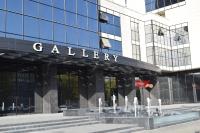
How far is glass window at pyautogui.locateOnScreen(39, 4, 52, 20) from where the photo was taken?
115 ft

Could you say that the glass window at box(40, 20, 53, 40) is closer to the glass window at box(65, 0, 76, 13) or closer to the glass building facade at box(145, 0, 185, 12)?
the glass window at box(65, 0, 76, 13)

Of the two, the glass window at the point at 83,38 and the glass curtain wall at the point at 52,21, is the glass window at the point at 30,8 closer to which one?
the glass curtain wall at the point at 52,21

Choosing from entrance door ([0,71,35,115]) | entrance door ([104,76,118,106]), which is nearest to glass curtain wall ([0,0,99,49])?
entrance door ([0,71,35,115])

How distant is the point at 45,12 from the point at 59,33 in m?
2.77

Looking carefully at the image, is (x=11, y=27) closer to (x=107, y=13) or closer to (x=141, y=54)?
(x=107, y=13)

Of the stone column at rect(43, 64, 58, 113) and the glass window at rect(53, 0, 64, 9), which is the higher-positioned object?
the glass window at rect(53, 0, 64, 9)

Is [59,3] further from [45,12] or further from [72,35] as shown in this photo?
[72,35]

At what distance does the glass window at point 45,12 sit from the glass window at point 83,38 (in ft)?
16.1

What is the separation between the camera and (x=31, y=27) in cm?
3338

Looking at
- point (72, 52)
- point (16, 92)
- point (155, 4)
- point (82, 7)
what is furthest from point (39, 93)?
point (155, 4)

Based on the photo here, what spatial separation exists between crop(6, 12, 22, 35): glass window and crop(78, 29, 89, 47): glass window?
8.74 metres

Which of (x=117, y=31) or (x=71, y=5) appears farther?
(x=117, y=31)

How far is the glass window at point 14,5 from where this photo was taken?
31823 millimetres

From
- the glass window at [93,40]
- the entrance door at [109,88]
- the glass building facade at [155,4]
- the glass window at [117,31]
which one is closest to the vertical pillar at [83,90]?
the glass window at [93,40]
